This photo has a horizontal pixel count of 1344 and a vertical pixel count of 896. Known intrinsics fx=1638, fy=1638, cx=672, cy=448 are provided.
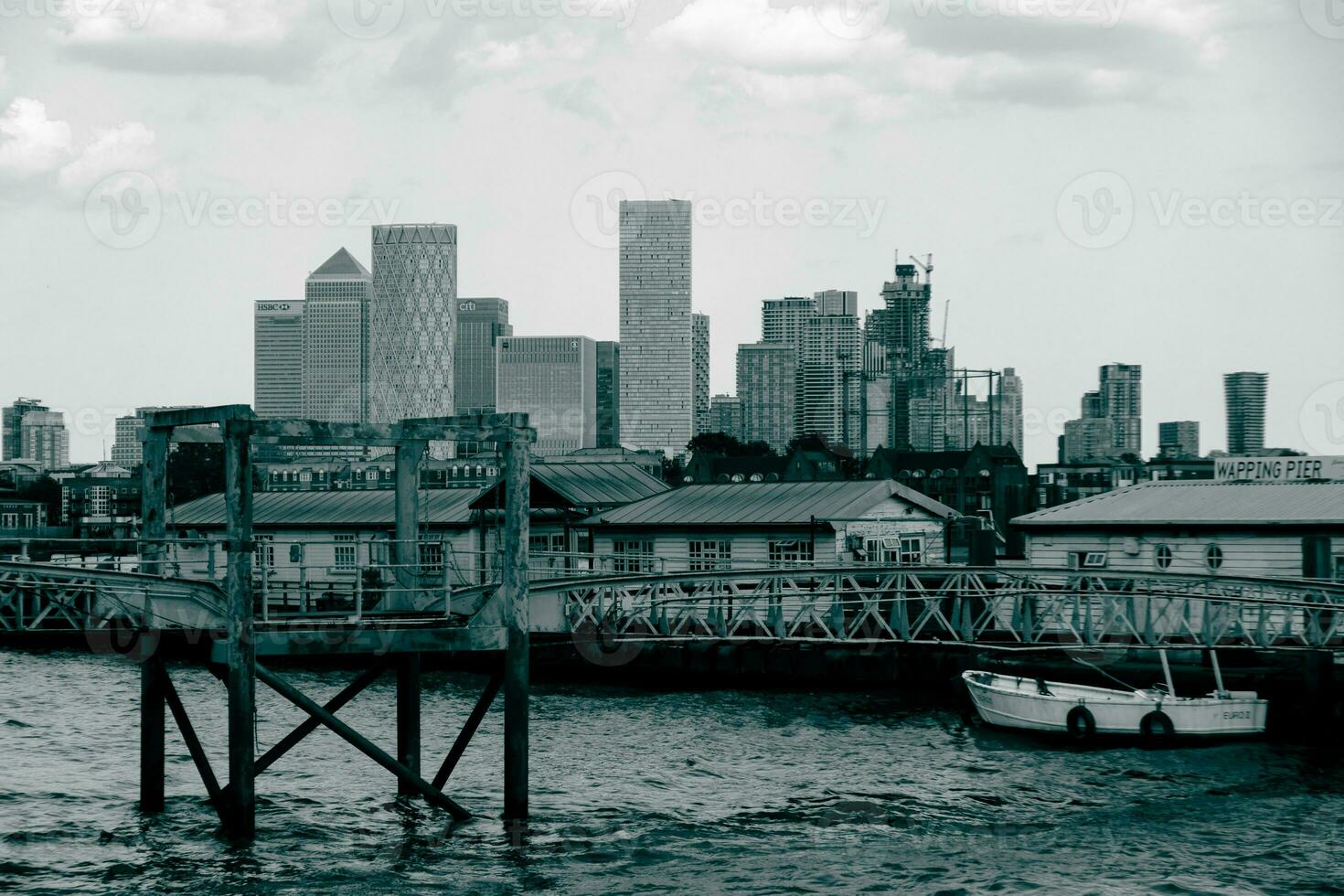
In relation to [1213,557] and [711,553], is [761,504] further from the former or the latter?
[1213,557]

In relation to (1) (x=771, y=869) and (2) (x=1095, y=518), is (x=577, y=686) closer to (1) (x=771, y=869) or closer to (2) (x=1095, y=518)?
(2) (x=1095, y=518)

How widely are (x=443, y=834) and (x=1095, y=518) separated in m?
30.7

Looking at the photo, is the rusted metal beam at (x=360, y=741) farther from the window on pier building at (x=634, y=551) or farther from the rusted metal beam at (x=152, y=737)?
the window on pier building at (x=634, y=551)

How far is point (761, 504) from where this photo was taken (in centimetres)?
5919

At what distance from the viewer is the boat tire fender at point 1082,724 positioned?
133ft

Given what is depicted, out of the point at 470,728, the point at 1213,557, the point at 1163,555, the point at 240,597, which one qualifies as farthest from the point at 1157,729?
the point at 240,597

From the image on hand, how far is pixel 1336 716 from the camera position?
4047 cm

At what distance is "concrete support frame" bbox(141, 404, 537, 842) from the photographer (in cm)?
2664

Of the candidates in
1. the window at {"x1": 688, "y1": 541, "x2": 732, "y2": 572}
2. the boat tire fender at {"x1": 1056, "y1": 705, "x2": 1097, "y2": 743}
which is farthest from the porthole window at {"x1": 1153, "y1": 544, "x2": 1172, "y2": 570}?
the window at {"x1": 688, "y1": 541, "x2": 732, "y2": 572}

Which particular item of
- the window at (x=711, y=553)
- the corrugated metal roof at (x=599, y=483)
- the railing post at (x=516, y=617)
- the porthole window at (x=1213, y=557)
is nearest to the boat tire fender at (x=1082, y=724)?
the porthole window at (x=1213, y=557)

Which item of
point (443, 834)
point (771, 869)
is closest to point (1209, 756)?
point (771, 869)

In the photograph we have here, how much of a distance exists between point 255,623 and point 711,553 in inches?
1245

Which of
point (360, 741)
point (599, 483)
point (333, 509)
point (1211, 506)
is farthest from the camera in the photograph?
point (333, 509)

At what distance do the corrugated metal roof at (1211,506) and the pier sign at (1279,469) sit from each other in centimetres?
144
